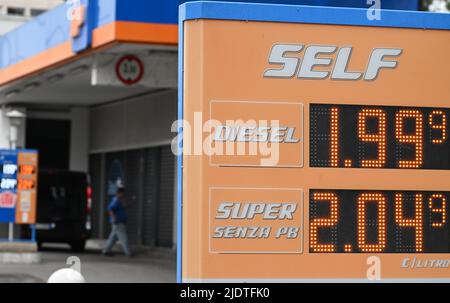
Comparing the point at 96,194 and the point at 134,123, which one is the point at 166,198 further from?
the point at 96,194

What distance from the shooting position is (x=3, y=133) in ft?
96.4

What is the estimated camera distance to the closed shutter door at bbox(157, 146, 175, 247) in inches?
979

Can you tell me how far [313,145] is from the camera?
22.3 ft

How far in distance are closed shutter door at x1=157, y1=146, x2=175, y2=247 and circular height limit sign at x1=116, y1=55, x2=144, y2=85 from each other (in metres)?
5.41

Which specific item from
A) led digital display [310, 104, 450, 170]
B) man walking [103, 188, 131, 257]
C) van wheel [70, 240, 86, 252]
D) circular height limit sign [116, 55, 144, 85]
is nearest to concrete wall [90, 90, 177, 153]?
man walking [103, 188, 131, 257]

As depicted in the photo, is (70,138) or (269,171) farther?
(70,138)

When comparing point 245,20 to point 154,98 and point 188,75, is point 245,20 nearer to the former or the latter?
point 188,75

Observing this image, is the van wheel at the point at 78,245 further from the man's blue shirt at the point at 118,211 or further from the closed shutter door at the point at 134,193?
the man's blue shirt at the point at 118,211

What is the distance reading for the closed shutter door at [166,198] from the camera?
24.9m

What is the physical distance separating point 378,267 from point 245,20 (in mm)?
1795

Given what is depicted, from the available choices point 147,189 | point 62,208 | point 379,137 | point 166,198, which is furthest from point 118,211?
point 379,137

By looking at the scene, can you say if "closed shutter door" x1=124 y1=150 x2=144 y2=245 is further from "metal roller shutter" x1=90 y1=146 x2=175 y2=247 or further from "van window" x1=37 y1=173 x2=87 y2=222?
"van window" x1=37 y1=173 x2=87 y2=222

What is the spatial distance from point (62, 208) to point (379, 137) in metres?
19.4
